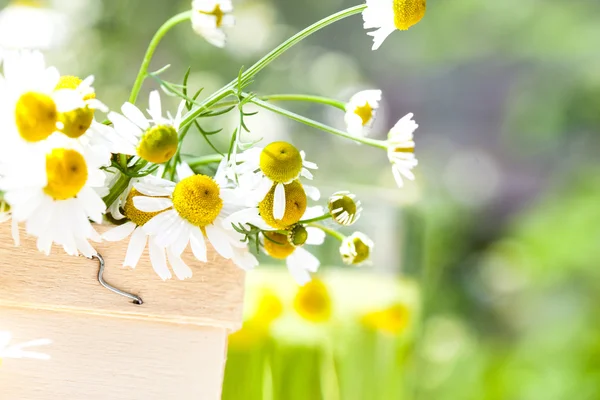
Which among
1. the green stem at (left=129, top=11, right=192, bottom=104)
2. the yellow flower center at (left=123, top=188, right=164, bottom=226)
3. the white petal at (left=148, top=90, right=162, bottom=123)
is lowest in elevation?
the yellow flower center at (left=123, top=188, right=164, bottom=226)

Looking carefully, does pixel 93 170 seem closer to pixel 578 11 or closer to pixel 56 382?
pixel 56 382

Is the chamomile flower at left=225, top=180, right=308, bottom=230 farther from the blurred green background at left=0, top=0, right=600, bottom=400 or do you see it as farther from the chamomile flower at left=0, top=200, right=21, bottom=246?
the blurred green background at left=0, top=0, right=600, bottom=400

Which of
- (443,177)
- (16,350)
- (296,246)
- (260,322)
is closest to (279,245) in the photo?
(296,246)

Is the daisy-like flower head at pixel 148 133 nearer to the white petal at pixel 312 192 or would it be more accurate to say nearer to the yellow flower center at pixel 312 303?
the white petal at pixel 312 192

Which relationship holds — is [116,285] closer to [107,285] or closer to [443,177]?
[107,285]

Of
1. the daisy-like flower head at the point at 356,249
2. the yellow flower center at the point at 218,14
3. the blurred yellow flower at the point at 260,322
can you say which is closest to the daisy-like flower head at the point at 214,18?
the yellow flower center at the point at 218,14

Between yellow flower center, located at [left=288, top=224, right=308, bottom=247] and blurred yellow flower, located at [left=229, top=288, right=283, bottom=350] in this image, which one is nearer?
yellow flower center, located at [left=288, top=224, right=308, bottom=247]

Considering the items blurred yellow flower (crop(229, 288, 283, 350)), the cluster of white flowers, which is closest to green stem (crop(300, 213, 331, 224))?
the cluster of white flowers
